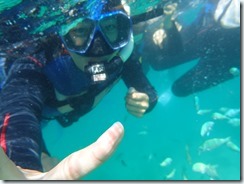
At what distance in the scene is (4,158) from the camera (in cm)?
199

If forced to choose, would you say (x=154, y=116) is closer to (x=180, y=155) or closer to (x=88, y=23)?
(x=180, y=155)

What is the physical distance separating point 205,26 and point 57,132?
70.3 feet

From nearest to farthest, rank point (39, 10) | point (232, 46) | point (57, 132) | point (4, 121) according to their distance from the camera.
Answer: point (4, 121), point (39, 10), point (232, 46), point (57, 132)

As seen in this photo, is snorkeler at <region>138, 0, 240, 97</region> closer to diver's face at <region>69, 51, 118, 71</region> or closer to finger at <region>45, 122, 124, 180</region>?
diver's face at <region>69, 51, 118, 71</region>

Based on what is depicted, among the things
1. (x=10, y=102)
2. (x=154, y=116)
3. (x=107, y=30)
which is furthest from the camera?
(x=154, y=116)

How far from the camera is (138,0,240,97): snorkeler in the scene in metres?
10.8

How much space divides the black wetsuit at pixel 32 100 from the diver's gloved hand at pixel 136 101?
0.50 m

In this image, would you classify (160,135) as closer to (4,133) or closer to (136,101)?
(136,101)

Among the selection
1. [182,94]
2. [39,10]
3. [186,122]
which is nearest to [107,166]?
[186,122]

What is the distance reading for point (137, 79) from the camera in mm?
6340

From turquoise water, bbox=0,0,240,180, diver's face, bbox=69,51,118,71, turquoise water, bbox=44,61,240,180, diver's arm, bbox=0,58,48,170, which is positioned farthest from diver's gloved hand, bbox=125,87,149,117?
A: turquoise water, bbox=44,61,240,180

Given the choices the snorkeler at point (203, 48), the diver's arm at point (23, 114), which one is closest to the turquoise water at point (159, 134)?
the snorkeler at point (203, 48)

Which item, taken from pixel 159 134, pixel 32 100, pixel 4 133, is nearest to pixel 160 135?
pixel 159 134

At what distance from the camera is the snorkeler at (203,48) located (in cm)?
1084
